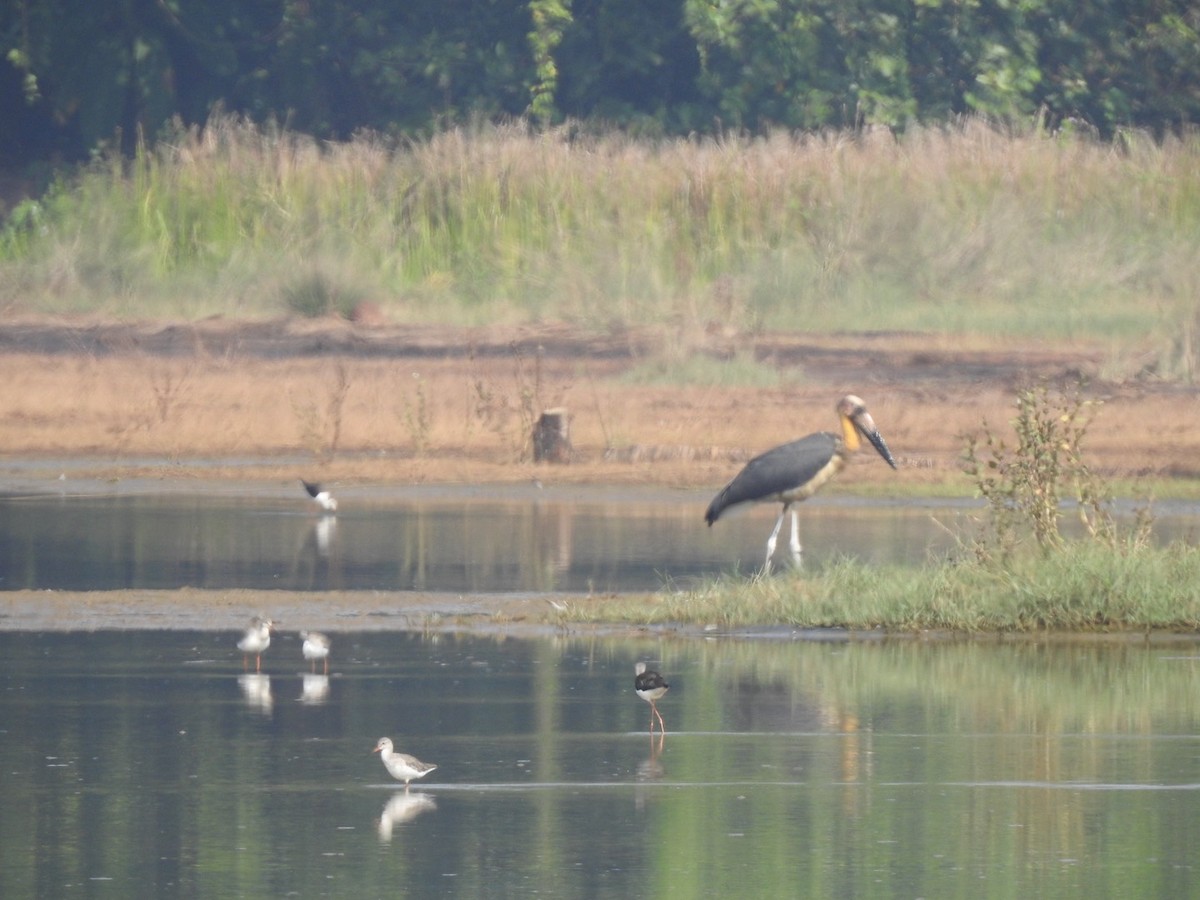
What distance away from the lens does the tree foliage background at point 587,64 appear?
36.4 meters

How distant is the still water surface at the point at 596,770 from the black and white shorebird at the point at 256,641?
0.40 feet

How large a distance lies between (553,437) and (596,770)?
1046cm

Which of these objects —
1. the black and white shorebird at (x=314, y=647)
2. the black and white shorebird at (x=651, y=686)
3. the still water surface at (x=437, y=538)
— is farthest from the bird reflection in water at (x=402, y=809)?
the still water surface at (x=437, y=538)

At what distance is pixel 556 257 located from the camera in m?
26.7

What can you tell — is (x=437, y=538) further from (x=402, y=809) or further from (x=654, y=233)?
(x=654, y=233)

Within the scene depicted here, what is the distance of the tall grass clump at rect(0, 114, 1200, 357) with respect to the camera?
25.8 metres

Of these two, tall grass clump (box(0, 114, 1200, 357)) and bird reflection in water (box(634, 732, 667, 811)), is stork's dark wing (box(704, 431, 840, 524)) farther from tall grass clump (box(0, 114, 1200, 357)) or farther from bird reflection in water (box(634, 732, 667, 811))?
tall grass clump (box(0, 114, 1200, 357))

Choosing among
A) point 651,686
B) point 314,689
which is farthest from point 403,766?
point 314,689

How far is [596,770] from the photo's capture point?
889 centimetres

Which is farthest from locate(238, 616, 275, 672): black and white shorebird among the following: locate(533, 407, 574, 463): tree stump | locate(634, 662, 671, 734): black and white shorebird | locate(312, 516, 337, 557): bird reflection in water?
locate(533, 407, 574, 463): tree stump

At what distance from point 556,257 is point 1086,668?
1625 cm

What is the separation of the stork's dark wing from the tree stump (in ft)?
15.3

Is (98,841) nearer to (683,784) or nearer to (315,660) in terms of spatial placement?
(683,784)

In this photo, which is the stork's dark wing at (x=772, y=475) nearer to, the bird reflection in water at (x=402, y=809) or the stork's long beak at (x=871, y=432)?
the stork's long beak at (x=871, y=432)
